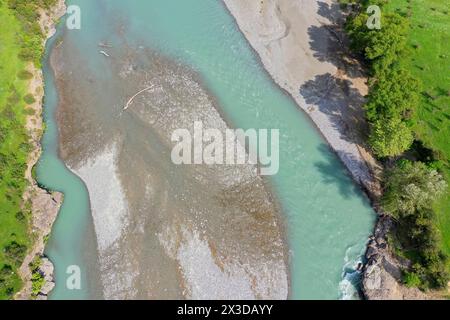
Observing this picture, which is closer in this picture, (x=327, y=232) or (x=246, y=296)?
(x=246, y=296)

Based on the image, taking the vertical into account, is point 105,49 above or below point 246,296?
above

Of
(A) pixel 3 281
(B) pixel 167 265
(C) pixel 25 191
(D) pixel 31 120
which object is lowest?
(B) pixel 167 265

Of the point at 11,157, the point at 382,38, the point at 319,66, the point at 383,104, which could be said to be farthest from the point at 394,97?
the point at 11,157

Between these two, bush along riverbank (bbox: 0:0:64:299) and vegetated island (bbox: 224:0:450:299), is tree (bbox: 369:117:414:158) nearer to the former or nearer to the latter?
vegetated island (bbox: 224:0:450:299)

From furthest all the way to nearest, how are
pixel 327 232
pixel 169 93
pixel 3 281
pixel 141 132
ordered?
pixel 169 93
pixel 141 132
pixel 327 232
pixel 3 281

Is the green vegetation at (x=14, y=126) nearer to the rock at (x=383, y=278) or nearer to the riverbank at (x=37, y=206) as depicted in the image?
the riverbank at (x=37, y=206)

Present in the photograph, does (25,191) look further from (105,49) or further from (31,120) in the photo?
(105,49)

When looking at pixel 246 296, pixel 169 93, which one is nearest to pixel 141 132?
pixel 169 93

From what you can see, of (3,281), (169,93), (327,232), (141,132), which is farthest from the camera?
(169,93)
